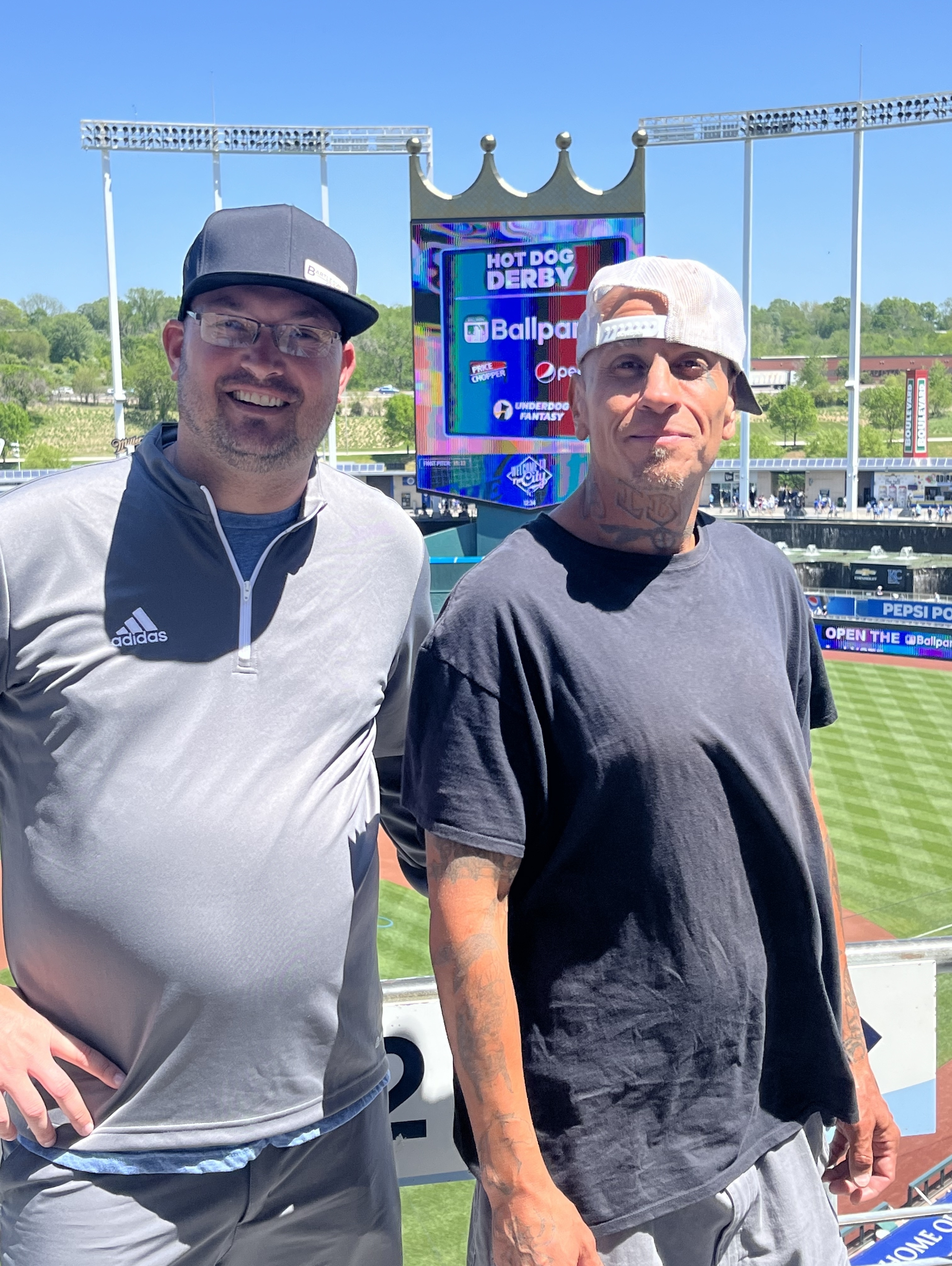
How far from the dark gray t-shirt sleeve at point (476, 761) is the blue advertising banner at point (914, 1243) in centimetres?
350

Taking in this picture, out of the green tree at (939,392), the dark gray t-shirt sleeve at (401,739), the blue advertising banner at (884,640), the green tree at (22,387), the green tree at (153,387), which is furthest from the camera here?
the green tree at (939,392)

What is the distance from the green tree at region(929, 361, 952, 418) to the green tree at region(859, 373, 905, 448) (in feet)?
9.09

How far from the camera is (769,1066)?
221 centimetres

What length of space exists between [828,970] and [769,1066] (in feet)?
0.68

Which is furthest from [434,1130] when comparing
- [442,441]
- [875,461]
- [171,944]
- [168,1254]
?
[875,461]

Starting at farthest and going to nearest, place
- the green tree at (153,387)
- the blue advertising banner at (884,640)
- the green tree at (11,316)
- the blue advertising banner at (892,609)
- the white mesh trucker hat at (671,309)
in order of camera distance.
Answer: the green tree at (11,316) → the green tree at (153,387) → the blue advertising banner at (892,609) → the blue advertising banner at (884,640) → the white mesh trucker hat at (671,309)

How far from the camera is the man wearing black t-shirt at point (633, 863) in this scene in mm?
1957

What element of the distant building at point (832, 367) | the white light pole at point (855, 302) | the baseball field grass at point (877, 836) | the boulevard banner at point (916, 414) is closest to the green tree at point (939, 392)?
the distant building at point (832, 367)

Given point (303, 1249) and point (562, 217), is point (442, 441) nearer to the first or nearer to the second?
point (562, 217)

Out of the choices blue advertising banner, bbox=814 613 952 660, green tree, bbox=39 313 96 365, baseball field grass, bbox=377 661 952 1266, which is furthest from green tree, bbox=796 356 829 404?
baseball field grass, bbox=377 661 952 1266

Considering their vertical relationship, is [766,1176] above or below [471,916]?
below

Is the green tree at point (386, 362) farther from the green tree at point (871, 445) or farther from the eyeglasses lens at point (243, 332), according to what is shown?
the eyeglasses lens at point (243, 332)

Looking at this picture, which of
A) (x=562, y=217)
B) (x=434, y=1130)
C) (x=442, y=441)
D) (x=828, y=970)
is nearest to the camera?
(x=828, y=970)

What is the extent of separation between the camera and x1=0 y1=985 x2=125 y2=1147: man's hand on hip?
2010mm
